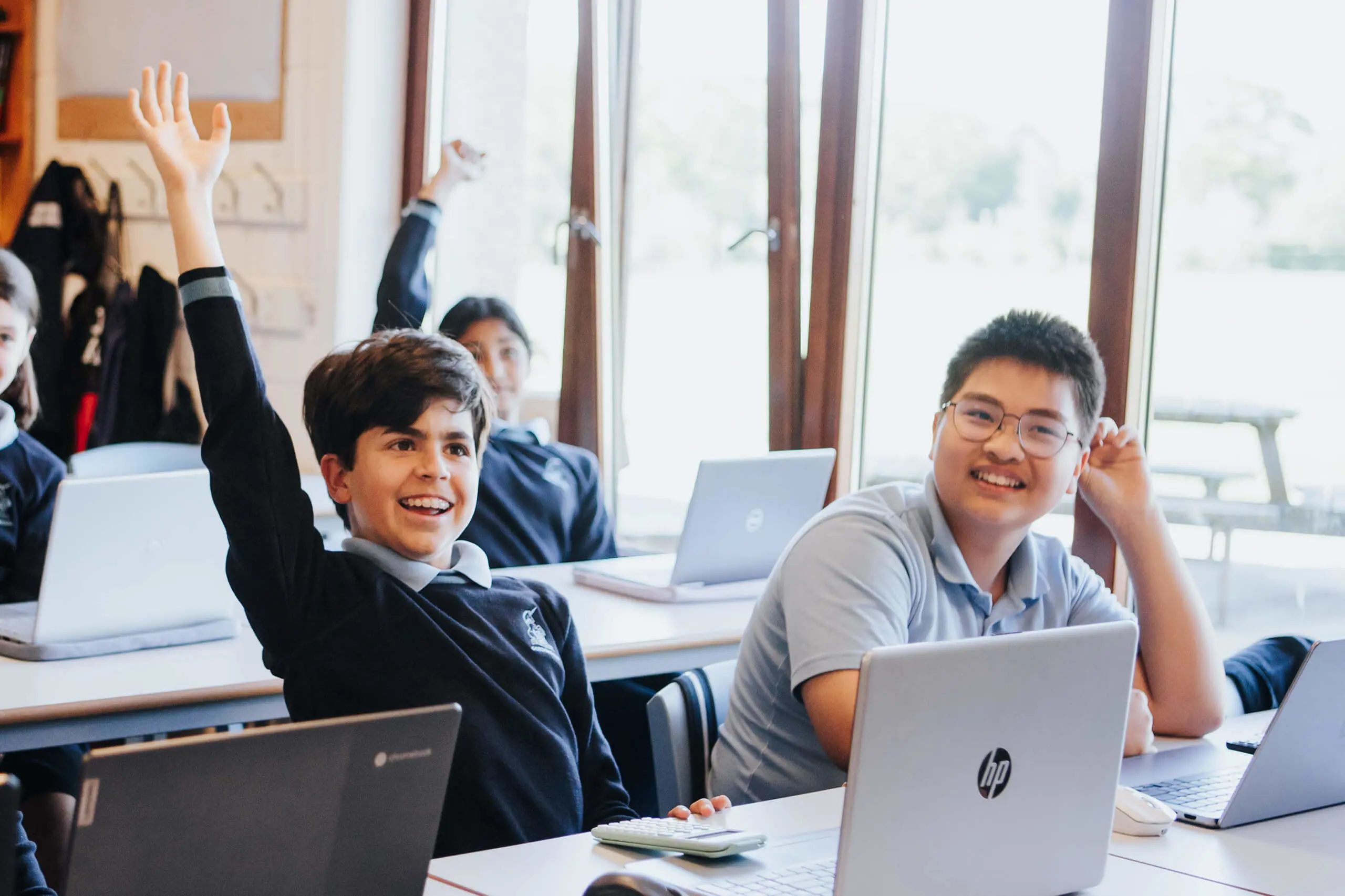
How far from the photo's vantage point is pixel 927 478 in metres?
1.93

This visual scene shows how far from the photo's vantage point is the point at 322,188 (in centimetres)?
431

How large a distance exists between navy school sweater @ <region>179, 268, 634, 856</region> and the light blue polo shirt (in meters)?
0.20

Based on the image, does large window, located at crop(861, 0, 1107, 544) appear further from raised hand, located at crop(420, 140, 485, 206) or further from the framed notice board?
the framed notice board

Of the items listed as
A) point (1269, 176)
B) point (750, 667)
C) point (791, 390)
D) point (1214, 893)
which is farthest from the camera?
point (791, 390)

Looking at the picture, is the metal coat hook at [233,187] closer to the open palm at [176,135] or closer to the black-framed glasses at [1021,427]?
the open palm at [176,135]

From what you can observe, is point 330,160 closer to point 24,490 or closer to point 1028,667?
point 24,490

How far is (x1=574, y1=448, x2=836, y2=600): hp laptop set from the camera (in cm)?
270

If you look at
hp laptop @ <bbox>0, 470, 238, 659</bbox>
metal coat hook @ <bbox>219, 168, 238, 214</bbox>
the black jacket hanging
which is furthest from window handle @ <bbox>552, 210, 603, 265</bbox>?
hp laptop @ <bbox>0, 470, 238, 659</bbox>


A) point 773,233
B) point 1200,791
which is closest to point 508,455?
point 773,233

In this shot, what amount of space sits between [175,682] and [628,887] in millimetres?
1141

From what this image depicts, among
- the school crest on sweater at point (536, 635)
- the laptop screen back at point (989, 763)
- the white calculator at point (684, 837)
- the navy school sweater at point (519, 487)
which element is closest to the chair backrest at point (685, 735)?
the school crest on sweater at point (536, 635)

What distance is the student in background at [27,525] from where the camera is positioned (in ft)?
7.18

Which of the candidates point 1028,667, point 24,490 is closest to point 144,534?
point 24,490

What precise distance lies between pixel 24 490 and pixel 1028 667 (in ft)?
6.34
